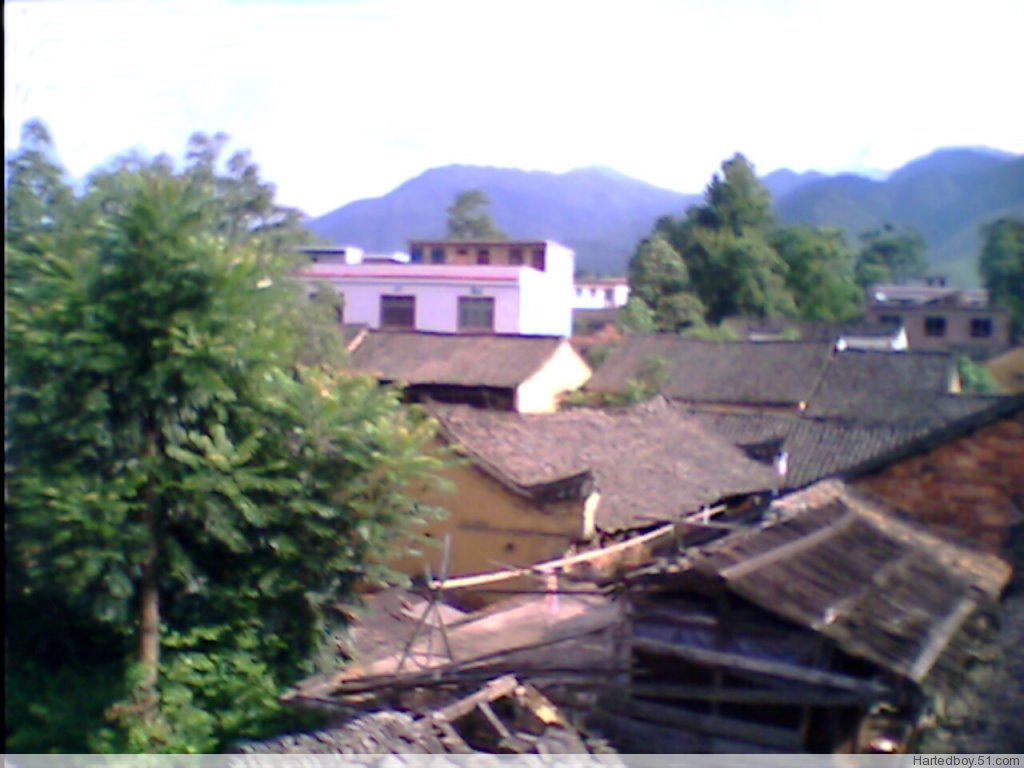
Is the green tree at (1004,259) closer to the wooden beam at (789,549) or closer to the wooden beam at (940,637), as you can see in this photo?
the wooden beam at (789,549)

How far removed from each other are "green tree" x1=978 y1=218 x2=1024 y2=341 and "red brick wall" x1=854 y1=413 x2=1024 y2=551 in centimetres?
158

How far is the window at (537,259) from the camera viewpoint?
601 inches

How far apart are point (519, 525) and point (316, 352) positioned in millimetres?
3525

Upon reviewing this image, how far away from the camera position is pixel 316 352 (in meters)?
10.9

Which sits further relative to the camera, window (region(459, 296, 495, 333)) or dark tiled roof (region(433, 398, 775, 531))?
window (region(459, 296, 495, 333))

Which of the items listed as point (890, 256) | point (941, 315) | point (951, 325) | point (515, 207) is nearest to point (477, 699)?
point (515, 207)

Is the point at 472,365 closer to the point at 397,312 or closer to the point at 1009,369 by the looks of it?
the point at 397,312

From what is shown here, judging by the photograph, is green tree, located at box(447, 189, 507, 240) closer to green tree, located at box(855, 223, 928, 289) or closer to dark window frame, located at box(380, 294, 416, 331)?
dark window frame, located at box(380, 294, 416, 331)

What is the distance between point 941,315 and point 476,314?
675 cm

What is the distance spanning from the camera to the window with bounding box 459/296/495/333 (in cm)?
1566

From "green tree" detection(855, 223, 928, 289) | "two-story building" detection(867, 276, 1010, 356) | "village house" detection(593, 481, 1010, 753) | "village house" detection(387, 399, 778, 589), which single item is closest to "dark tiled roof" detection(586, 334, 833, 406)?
"two-story building" detection(867, 276, 1010, 356)

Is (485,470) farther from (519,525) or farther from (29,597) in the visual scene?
(29,597)

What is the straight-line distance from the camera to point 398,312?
629 inches

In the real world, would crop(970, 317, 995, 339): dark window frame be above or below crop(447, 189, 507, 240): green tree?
below
